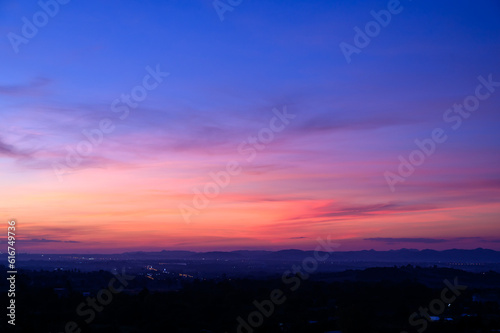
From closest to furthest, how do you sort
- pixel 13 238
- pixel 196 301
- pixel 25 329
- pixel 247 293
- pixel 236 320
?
1. pixel 13 238
2. pixel 25 329
3. pixel 236 320
4. pixel 196 301
5. pixel 247 293

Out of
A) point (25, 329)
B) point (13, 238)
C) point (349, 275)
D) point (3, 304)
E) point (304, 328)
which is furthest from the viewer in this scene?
point (349, 275)

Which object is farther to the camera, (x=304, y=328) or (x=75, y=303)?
(x=75, y=303)

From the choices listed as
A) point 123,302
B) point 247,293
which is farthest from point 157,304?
point 247,293

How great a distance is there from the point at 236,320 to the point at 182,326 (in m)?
4.33

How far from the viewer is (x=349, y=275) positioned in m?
111

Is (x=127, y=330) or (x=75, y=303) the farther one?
(x=75, y=303)

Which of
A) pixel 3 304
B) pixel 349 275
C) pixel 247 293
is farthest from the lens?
pixel 349 275

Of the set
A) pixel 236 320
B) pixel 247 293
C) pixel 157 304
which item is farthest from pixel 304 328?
pixel 247 293

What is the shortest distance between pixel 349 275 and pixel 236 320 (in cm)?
7434

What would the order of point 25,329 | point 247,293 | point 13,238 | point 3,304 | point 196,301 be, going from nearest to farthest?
point 13,238
point 25,329
point 3,304
point 196,301
point 247,293

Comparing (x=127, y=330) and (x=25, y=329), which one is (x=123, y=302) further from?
(x=25, y=329)

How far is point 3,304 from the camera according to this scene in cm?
4484

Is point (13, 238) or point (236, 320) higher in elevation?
point (13, 238)

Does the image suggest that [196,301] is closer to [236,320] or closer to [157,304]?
[157,304]
